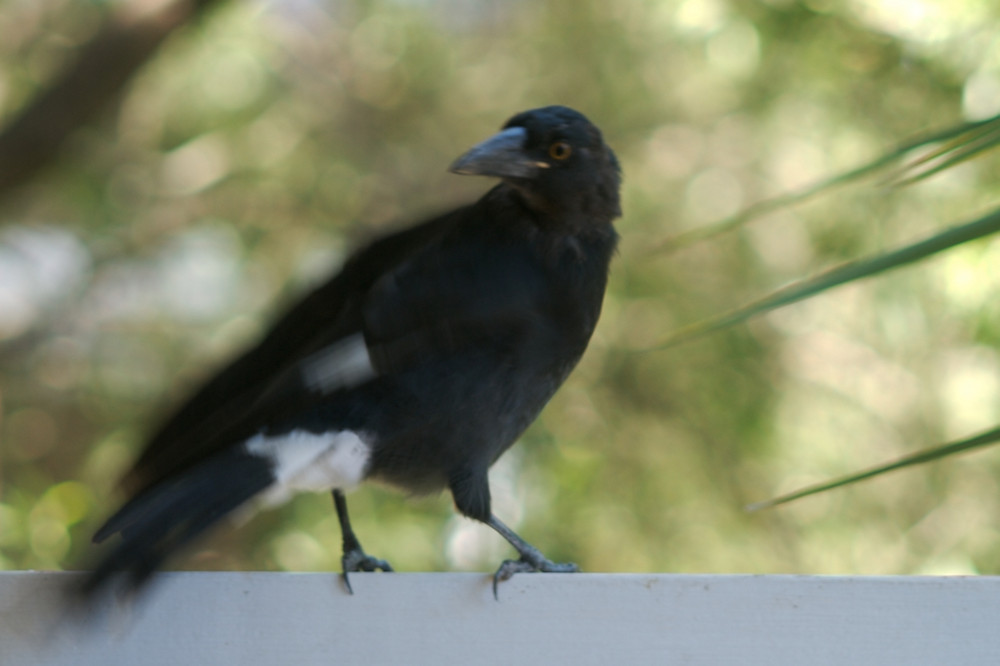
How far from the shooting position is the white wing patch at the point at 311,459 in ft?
3.79

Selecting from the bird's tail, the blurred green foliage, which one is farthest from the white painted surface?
the blurred green foliage

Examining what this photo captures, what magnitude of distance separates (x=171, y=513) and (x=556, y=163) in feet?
2.25

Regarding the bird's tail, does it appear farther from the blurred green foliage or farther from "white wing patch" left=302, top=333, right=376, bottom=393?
the blurred green foliage

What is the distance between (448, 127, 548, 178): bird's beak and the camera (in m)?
1.27

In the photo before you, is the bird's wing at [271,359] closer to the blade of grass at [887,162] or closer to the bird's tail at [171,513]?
the bird's tail at [171,513]

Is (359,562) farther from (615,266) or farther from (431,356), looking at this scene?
(615,266)

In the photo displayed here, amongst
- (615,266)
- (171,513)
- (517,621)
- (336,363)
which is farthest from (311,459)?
(615,266)

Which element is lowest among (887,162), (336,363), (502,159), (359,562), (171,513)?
(359,562)

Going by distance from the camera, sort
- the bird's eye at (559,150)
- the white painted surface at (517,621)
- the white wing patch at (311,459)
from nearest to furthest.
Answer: the white painted surface at (517,621)
the white wing patch at (311,459)
the bird's eye at (559,150)

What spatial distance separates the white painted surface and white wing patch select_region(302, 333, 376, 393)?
31 cm

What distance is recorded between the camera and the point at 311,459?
1.22 meters

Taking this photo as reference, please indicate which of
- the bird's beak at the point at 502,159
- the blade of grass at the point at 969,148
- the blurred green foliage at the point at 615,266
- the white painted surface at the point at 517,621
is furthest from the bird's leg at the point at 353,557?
the blurred green foliage at the point at 615,266

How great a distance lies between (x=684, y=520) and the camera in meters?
3.05

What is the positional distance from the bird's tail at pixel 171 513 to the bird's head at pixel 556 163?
1.60 ft
